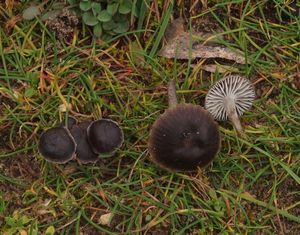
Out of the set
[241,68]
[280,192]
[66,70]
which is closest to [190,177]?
[280,192]

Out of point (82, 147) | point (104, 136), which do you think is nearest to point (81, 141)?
point (82, 147)

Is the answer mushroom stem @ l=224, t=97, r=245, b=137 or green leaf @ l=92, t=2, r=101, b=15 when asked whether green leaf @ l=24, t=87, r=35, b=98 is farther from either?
mushroom stem @ l=224, t=97, r=245, b=137

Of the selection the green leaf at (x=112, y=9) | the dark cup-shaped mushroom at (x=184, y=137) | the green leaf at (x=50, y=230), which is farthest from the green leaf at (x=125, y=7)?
the green leaf at (x=50, y=230)

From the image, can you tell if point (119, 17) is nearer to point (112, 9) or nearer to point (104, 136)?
point (112, 9)

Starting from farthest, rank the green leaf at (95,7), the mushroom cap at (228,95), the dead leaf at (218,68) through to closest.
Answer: the dead leaf at (218,68) → the green leaf at (95,7) → the mushroom cap at (228,95)

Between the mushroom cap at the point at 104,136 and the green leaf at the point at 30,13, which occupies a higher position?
the green leaf at the point at 30,13

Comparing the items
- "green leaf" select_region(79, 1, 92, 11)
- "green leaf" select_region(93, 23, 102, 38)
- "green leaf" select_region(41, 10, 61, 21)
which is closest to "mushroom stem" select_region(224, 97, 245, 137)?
"green leaf" select_region(93, 23, 102, 38)

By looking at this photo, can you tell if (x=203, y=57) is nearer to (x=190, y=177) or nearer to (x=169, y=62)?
(x=169, y=62)

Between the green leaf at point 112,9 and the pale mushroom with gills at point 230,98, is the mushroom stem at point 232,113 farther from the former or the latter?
the green leaf at point 112,9
